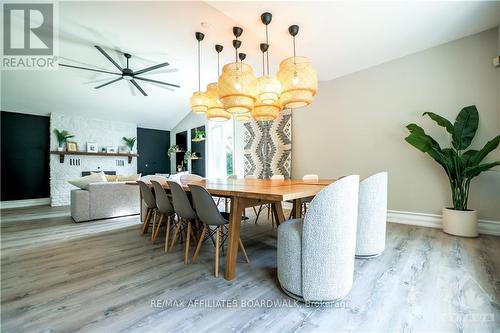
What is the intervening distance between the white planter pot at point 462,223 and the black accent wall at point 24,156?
9.41 m

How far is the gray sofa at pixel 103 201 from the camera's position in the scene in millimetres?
3924

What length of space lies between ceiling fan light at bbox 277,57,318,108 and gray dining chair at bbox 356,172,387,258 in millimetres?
1092

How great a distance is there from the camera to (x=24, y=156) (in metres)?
6.07

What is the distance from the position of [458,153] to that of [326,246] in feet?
10.2

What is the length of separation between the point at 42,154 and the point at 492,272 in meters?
9.54

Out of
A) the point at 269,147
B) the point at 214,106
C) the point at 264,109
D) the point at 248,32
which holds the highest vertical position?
the point at 248,32

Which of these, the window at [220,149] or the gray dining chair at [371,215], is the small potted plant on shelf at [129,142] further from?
the gray dining chair at [371,215]

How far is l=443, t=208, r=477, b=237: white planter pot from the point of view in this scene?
2807 mm

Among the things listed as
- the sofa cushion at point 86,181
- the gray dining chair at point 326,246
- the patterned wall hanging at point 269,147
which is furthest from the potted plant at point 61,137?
the gray dining chair at point 326,246

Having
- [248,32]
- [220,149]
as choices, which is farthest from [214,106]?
[220,149]

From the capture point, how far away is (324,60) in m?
3.70

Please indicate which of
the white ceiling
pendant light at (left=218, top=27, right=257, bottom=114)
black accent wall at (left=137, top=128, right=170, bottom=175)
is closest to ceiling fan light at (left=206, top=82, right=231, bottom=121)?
pendant light at (left=218, top=27, right=257, bottom=114)

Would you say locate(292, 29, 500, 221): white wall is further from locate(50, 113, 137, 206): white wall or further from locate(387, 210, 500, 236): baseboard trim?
locate(50, 113, 137, 206): white wall

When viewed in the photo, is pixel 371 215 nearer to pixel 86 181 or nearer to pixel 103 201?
pixel 103 201
